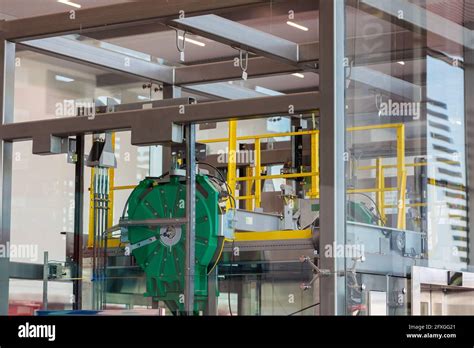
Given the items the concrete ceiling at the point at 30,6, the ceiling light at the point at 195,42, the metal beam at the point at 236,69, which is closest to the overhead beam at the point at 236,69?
the metal beam at the point at 236,69

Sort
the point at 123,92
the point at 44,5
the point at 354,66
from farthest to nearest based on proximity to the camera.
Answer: the point at 44,5
the point at 123,92
the point at 354,66

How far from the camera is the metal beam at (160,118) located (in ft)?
17.1

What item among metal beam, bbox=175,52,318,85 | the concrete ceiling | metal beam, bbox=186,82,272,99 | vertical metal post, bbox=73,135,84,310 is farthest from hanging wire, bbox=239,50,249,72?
the concrete ceiling

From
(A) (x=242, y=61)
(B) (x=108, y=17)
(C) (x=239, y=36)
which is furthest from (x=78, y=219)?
(C) (x=239, y=36)

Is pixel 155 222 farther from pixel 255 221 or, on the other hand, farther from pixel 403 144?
pixel 403 144

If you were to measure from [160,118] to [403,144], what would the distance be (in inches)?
55.3

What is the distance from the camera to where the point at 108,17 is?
230 inches

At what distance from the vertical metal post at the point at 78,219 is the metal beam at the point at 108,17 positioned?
0.69 meters

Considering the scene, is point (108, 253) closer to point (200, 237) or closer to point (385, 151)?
point (200, 237)

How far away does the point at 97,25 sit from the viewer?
590cm

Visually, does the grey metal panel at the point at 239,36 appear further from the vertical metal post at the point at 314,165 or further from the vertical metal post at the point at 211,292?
the vertical metal post at the point at 211,292

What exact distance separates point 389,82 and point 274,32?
2.97 feet
